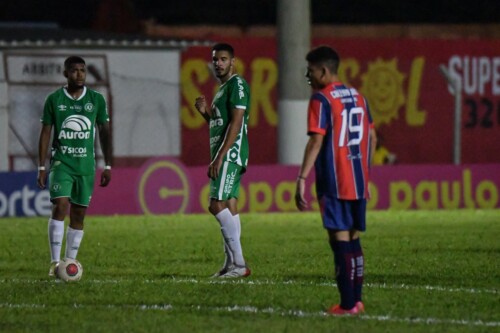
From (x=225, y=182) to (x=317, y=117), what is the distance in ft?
10.5

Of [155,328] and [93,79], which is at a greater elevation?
[93,79]

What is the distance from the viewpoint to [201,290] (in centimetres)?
1153

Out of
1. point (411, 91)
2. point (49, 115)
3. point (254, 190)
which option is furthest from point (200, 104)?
point (411, 91)

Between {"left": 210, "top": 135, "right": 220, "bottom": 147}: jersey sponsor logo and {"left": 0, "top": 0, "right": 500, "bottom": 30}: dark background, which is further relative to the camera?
{"left": 0, "top": 0, "right": 500, "bottom": 30}: dark background

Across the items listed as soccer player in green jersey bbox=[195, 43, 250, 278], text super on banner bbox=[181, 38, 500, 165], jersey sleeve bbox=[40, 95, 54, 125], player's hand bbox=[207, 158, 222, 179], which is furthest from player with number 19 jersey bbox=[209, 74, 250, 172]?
text super on banner bbox=[181, 38, 500, 165]

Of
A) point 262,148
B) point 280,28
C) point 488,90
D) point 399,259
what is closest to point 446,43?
point 488,90

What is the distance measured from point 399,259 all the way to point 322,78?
5157mm

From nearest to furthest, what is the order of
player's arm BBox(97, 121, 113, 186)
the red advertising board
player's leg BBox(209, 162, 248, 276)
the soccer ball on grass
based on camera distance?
1. the soccer ball on grass
2. player's leg BBox(209, 162, 248, 276)
3. player's arm BBox(97, 121, 113, 186)
4. the red advertising board

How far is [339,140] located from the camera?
9930mm

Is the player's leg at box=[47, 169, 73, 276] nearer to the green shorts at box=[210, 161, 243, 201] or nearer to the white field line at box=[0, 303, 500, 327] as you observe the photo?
the green shorts at box=[210, 161, 243, 201]

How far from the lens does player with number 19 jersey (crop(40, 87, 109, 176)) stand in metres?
12.9

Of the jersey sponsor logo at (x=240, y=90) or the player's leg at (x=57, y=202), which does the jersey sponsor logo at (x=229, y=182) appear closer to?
the jersey sponsor logo at (x=240, y=90)

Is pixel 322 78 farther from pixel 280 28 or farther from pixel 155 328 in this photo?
pixel 280 28

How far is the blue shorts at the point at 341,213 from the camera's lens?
9.90 meters
